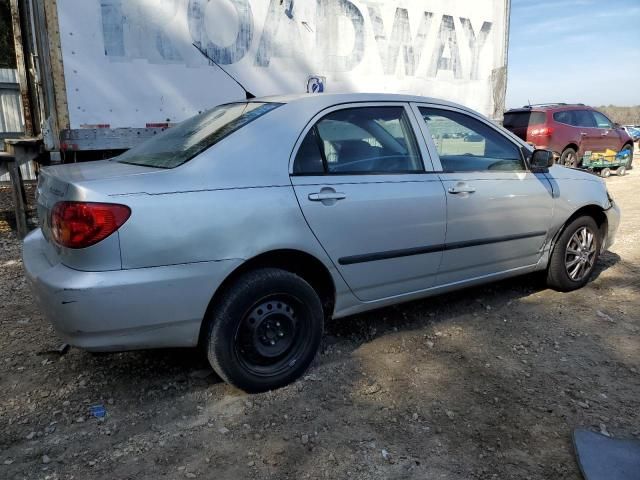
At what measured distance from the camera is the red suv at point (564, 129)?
12.5 m

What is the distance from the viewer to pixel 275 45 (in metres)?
6.54

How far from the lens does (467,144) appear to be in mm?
3865

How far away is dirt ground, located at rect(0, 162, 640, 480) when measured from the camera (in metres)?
2.41

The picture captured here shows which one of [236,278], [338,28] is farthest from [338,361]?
[338,28]

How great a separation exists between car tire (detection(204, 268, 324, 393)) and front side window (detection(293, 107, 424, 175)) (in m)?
0.65

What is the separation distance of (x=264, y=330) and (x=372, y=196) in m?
0.98

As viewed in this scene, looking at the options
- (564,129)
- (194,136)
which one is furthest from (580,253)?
(564,129)

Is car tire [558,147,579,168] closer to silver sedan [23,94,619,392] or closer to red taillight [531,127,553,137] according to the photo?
red taillight [531,127,553,137]

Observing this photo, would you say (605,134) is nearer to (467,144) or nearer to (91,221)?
(467,144)

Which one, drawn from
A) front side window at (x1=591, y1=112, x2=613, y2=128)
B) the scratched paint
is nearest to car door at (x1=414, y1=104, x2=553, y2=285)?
the scratched paint

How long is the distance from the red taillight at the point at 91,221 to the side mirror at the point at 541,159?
287 centimetres

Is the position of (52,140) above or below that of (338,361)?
above

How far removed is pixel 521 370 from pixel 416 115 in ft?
5.60

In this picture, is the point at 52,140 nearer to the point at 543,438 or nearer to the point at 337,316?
the point at 337,316
